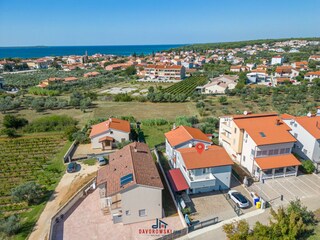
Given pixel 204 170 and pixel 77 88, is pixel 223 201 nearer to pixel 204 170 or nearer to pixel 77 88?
pixel 204 170

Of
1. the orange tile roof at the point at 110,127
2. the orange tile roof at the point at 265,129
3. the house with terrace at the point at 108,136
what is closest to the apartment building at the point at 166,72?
the orange tile roof at the point at 110,127

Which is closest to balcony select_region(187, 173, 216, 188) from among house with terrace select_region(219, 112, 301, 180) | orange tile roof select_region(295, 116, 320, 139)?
house with terrace select_region(219, 112, 301, 180)

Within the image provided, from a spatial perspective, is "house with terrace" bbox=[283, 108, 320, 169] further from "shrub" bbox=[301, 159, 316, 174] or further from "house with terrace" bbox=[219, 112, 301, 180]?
"house with terrace" bbox=[219, 112, 301, 180]

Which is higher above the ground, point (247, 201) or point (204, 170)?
point (204, 170)

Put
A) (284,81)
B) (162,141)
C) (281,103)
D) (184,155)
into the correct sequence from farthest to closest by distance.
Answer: (284,81) → (281,103) → (162,141) → (184,155)

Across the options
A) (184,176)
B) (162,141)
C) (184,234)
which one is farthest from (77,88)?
(184,234)

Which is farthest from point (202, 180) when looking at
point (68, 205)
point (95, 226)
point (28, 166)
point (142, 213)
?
point (28, 166)

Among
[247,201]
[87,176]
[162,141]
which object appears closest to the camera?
[247,201]

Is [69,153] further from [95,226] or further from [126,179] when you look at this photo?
[126,179]
